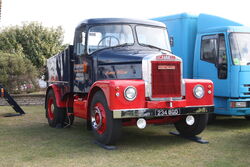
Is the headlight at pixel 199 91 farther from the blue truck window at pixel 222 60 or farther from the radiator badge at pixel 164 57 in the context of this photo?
the blue truck window at pixel 222 60

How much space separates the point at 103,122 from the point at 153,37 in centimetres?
235

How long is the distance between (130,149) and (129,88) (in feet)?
3.81

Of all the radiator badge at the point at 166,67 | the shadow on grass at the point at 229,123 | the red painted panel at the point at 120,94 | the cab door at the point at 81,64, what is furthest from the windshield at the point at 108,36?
the shadow on grass at the point at 229,123

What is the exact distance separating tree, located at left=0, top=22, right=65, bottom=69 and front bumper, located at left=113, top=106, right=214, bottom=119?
70.0ft

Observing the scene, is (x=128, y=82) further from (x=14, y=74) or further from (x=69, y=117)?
(x=14, y=74)

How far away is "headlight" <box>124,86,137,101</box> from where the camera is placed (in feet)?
20.6

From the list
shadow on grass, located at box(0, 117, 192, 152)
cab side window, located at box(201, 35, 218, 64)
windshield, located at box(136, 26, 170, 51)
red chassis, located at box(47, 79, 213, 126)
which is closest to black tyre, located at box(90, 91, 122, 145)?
red chassis, located at box(47, 79, 213, 126)

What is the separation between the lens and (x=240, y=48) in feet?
28.7

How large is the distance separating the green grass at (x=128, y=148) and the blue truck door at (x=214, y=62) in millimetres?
1079

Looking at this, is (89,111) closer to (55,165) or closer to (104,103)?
(104,103)

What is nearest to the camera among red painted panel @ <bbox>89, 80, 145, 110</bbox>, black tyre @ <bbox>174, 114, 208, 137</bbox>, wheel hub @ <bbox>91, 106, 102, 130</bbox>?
red painted panel @ <bbox>89, 80, 145, 110</bbox>

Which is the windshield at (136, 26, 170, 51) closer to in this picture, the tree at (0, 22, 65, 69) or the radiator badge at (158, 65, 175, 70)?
the radiator badge at (158, 65, 175, 70)

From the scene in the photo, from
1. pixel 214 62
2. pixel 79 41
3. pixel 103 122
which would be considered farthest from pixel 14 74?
pixel 103 122

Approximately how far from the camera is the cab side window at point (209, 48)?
908cm
